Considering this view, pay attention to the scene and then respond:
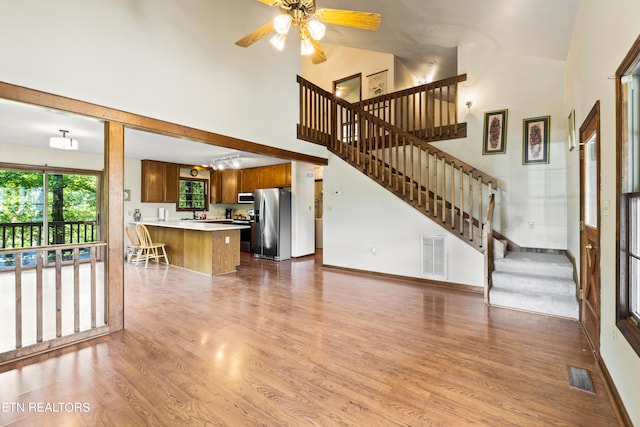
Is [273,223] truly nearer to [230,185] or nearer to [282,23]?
[230,185]

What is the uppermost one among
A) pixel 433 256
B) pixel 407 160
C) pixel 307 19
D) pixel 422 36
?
pixel 422 36

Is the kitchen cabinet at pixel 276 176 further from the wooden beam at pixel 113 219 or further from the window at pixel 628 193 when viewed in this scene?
the window at pixel 628 193

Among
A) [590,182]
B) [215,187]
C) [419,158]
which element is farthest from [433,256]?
[215,187]

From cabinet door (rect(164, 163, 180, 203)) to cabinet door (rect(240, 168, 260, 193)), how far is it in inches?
68.6

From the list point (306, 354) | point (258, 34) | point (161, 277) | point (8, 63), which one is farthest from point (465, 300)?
point (8, 63)

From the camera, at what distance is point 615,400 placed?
1.85m

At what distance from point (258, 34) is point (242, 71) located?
1509mm

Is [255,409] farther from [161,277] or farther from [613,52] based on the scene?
[161,277]

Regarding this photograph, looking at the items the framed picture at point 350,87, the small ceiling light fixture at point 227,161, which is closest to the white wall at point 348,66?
the framed picture at point 350,87

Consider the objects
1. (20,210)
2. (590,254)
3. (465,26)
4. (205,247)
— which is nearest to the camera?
(590,254)

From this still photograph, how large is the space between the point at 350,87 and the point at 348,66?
1.88ft

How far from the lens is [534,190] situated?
4586mm

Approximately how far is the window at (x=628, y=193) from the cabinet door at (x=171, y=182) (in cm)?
845

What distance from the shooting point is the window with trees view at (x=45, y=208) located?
18.4 ft
